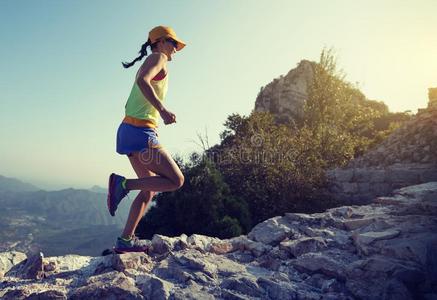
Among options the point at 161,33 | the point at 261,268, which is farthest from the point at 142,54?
the point at 261,268

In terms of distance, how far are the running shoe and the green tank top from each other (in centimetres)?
64

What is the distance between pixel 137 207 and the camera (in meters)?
3.48

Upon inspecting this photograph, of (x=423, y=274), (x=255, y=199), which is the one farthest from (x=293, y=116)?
(x=423, y=274)

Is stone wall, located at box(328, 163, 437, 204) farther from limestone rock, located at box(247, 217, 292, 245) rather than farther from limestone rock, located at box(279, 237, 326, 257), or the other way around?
limestone rock, located at box(279, 237, 326, 257)

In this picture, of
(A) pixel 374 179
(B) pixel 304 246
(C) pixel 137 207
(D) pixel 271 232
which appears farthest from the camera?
(A) pixel 374 179

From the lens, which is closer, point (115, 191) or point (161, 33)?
point (115, 191)

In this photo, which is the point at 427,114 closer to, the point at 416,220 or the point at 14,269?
the point at 416,220

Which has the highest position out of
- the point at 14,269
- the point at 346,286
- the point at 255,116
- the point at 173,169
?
the point at 255,116

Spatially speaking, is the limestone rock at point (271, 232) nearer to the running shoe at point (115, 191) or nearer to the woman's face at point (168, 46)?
the running shoe at point (115, 191)

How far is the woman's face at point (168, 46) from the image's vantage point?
3.40 meters

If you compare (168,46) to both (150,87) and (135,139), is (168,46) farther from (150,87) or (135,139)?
(135,139)

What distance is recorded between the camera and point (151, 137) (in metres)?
3.23

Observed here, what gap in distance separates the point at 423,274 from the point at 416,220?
1.47 m

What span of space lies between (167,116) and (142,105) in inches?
16.1
